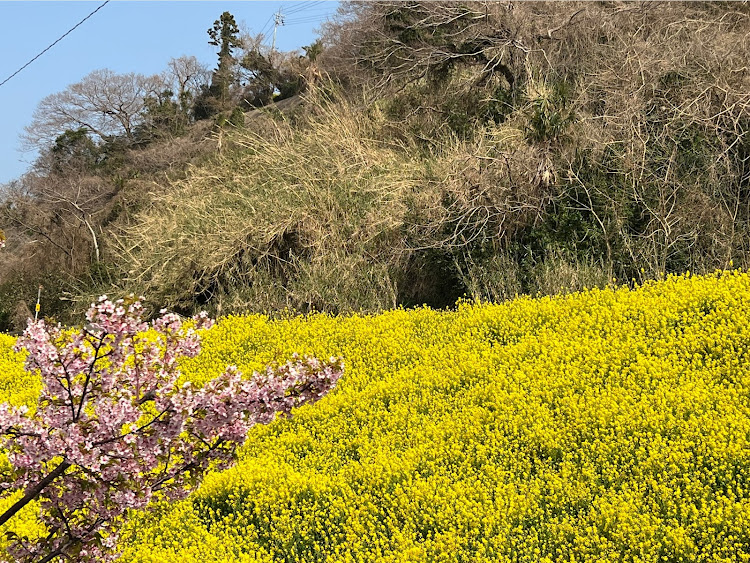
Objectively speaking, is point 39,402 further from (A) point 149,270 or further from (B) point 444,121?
(B) point 444,121

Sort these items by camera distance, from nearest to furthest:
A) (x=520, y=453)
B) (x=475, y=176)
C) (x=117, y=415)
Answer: (x=117, y=415) → (x=520, y=453) → (x=475, y=176)

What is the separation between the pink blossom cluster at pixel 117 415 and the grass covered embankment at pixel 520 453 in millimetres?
1451

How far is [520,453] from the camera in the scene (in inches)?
165

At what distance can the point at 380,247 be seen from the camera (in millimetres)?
8188

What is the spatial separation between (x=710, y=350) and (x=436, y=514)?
7.78ft

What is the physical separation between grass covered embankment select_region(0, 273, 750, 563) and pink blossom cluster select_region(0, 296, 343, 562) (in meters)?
1.45

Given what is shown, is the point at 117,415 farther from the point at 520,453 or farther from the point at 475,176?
the point at 475,176

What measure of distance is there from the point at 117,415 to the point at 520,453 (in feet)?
8.63

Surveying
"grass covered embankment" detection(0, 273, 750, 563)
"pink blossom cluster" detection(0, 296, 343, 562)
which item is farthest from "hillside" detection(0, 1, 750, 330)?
"pink blossom cluster" detection(0, 296, 343, 562)

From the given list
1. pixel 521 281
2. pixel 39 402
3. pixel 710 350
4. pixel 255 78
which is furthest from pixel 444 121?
pixel 255 78

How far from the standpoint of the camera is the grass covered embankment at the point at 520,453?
11.6 ft

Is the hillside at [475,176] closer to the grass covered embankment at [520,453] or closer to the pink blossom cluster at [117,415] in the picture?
the grass covered embankment at [520,453]

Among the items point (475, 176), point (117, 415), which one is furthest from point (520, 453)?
point (475, 176)

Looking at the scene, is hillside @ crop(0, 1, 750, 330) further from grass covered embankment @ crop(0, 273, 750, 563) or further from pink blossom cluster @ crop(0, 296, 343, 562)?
pink blossom cluster @ crop(0, 296, 343, 562)
